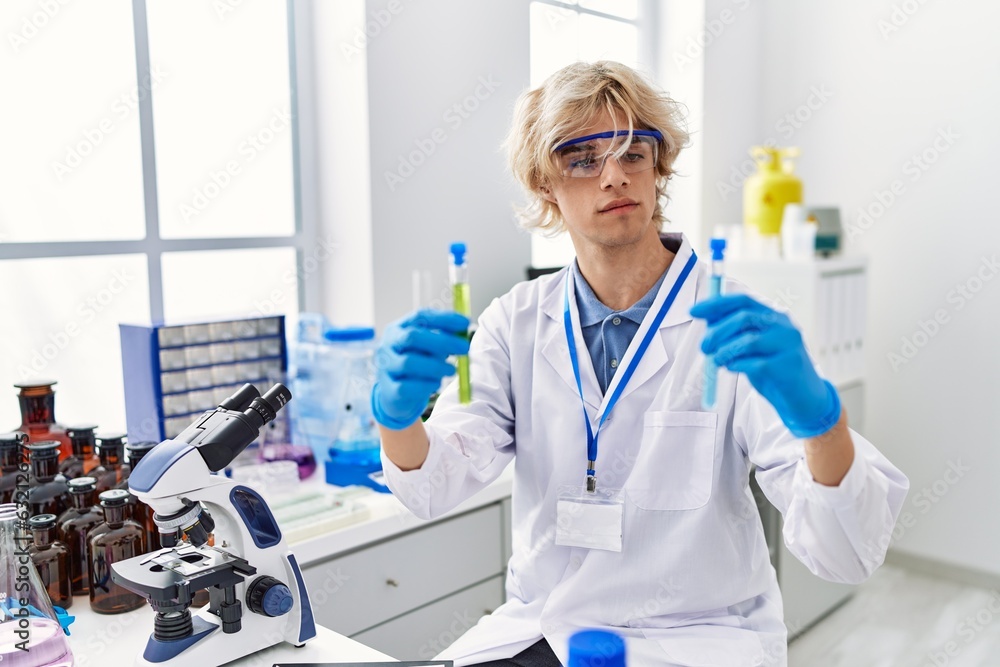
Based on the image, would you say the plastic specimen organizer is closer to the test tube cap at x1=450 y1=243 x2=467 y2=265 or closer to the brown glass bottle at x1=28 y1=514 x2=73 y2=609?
the brown glass bottle at x1=28 y1=514 x2=73 y2=609

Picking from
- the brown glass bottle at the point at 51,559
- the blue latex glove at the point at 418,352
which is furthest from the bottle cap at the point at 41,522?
the blue latex glove at the point at 418,352

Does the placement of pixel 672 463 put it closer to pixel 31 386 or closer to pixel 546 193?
pixel 546 193

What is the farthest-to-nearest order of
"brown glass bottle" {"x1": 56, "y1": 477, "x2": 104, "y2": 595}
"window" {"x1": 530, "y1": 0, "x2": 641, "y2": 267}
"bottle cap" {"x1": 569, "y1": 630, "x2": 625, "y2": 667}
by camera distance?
1. "window" {"x1": 530, "y1": 0, "x2": 641, "y2": 267}
2. "brown glass bottle" {"x1": 56, "y1": 477, "x2": 104, "y2": 595}
3. "bottle cap" {"x1": 569, "y1": 630, "x2": 625, "y2": 667}

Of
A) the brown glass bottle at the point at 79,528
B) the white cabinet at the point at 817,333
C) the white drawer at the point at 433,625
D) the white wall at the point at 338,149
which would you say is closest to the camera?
the brown glass bottle at the point at 79,528

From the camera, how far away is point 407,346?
1256 millimetres

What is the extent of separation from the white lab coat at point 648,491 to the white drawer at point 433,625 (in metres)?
0.50

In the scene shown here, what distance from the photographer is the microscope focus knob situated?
1.30 m

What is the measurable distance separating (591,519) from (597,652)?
2.02 feet

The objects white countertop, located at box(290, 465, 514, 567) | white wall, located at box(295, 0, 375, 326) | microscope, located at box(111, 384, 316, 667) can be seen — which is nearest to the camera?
microscope, located at box(111, 384, 316, 667)

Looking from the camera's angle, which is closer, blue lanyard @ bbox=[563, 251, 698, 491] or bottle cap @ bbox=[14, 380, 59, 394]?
blue lanyard @ bbox=[563, 251, 698, 491]

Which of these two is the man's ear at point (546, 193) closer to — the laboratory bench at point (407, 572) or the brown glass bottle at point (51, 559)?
the laboratory bench at point (407, 572)

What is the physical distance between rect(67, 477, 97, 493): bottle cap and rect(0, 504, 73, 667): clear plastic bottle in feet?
0.84

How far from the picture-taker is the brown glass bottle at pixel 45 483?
5.30 feet

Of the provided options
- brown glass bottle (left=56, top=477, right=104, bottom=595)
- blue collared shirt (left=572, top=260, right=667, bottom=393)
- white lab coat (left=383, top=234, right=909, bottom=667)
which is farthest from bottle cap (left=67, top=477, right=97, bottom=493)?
blue collared shirt (left=572, top=260, right=667, bottom=393)
